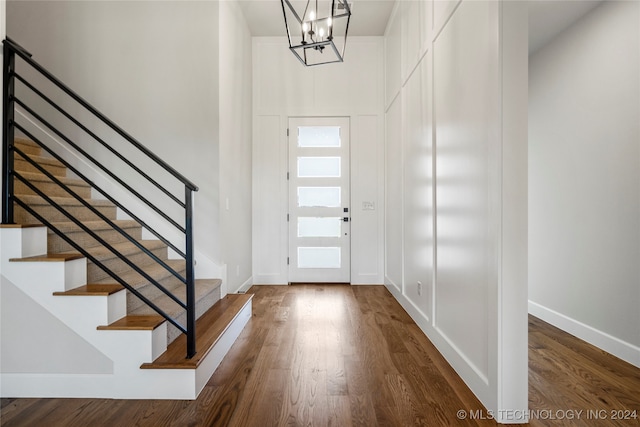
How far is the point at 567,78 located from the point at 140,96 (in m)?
3.74

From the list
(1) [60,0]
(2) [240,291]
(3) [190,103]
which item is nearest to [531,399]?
(2) [240,291]

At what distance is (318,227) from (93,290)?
3152 millimetres

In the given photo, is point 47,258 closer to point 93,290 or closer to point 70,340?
point 93,290

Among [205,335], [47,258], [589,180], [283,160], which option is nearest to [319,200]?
[283,160]

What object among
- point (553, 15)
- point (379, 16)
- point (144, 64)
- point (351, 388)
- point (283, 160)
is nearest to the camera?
point (351, 388)

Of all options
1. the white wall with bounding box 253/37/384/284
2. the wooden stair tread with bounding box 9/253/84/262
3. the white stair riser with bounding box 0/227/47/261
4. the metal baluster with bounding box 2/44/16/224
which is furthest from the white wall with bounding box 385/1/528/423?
the metal baluster with bounding box 2/44/16/224

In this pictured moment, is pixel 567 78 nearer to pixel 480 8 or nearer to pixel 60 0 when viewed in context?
pixel 480 8

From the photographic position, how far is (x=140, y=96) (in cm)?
325

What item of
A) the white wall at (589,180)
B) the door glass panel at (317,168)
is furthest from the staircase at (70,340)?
the door glass panel at (317,168)

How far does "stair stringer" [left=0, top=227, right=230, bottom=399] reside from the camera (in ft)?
5.97

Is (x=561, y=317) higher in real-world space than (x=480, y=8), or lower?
lower

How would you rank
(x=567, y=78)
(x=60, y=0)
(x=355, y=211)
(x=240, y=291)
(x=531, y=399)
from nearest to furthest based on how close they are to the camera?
(x=531, y=399), (x=567, y=78), (x=60, y=0), (x=240, y=291), (x=355, y=211)

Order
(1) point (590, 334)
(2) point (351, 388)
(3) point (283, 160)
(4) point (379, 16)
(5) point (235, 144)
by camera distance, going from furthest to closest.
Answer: (3) point (283, 160) < (4) point (379, 16) < (5) point (235, 144) < (1) point (590, 334) < (2) point (351, 388)

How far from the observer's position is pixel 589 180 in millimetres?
2705
